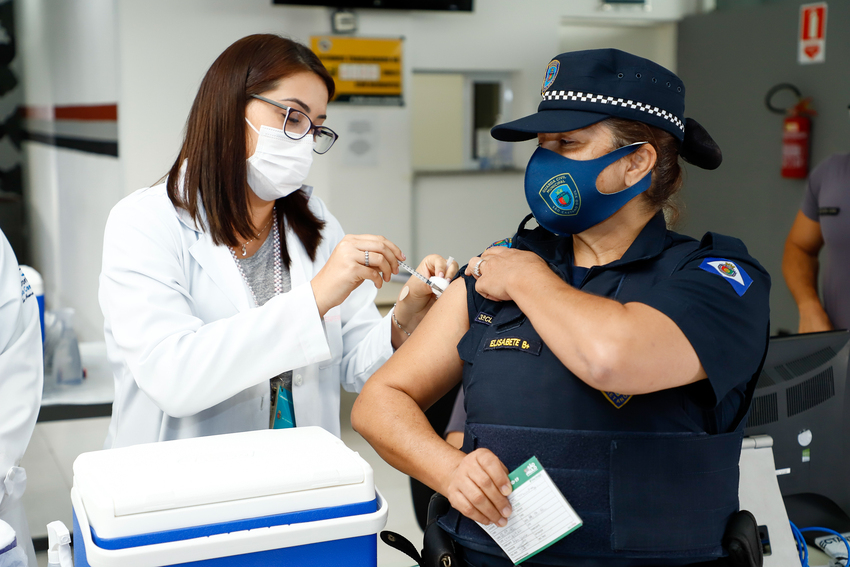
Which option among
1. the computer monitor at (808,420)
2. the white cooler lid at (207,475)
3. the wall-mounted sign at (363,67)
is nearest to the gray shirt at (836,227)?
the computer monitor at (808,420)

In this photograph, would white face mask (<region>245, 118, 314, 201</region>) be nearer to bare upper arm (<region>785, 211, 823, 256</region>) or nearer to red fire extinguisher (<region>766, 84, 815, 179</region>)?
bare upper arm (<region>785, 211, 823, 256</region>)

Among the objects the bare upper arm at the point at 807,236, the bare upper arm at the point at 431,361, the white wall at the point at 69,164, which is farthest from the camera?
the white wall at the point at 69,164

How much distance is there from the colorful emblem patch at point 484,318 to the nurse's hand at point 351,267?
23 centimetres

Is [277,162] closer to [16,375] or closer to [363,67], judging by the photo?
[16,375]

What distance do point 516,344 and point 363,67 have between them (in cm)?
393

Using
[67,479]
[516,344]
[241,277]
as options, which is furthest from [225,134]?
[67,479]

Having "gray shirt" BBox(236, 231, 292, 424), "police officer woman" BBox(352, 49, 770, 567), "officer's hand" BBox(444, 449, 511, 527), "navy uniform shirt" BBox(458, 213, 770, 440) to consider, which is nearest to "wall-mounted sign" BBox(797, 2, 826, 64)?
"police officer woman" BBox(352, 49, 770, 567)

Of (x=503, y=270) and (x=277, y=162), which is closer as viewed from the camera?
(x=503, y=270)

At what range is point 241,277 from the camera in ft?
5.20

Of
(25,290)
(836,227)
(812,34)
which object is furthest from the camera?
(812,34)

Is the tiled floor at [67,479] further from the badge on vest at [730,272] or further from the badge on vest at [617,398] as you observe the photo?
the badge on vest at [730,272]

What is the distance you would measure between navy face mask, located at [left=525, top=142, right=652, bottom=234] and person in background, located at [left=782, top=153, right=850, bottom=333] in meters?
1.85

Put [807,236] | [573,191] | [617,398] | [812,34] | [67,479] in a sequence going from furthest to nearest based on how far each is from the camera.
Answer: [812,34] < [67,479] < [807,236] < [573,191] < [617,398]

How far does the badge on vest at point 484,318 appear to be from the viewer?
1266 millimetres
